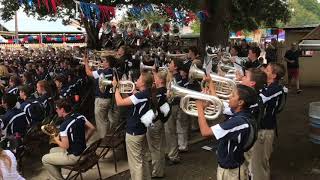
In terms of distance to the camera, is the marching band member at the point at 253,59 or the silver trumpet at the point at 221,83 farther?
the marching band member at the point at 253,59

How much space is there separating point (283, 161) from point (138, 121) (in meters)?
3.23

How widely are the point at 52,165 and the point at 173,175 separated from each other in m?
2.07

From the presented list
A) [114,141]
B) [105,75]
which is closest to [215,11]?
[105,75]

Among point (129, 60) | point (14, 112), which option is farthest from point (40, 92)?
point (129, 60)

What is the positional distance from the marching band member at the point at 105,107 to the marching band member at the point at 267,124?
134 inches

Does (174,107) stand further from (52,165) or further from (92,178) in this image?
(52,165)

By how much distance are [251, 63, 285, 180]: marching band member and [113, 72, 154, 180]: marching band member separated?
162 cm

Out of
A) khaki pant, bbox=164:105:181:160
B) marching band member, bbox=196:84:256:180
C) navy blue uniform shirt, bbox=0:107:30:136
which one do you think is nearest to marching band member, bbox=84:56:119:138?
khaki pant, bbox=164:105:181:160

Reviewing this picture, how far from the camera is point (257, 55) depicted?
941 cm

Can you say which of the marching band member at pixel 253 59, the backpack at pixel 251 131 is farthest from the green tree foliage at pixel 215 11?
the backpack at pixel 251 131

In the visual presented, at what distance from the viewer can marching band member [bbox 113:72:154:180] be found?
21.4 ft

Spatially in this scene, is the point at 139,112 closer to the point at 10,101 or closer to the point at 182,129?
the point at 10,101

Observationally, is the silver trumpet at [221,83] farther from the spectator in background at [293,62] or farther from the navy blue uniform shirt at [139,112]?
the spectator in background at [293,62]

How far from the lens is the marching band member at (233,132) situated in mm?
4715
